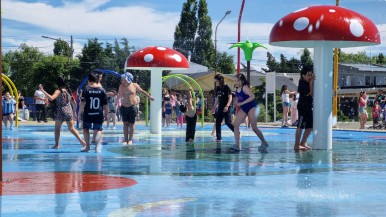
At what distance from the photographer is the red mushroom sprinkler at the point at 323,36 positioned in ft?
44.7

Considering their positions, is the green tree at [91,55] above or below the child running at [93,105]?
above

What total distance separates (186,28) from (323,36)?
81.2 metres

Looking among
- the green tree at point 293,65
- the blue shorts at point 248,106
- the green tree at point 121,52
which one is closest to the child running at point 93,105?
the blue shorts at point 248,106

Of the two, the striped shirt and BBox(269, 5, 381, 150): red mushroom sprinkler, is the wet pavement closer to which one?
BBox(269, 5, 381, 150): red mushroom sprinkler

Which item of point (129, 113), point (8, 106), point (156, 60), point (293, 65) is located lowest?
point (129, 113)

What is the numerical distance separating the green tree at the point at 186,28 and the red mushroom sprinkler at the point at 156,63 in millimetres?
71151

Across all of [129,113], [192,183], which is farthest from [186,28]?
[192,183]

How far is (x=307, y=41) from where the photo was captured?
1415 centimetres

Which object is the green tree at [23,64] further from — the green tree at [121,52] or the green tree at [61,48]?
the green tree at [121,52]

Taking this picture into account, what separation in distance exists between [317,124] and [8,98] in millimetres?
13294

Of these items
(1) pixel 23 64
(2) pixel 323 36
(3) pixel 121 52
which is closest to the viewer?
(2) pixel 323 36

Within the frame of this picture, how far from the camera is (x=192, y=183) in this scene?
838cm

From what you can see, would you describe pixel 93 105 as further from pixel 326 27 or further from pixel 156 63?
pixel 156 63

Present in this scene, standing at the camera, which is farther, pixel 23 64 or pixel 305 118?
pixel 23 64
